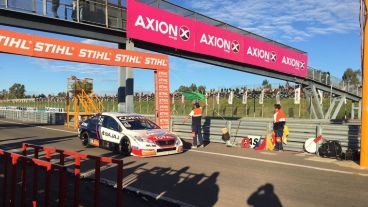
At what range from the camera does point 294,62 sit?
102 ft

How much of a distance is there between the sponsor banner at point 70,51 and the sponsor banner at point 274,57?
33.4 feet

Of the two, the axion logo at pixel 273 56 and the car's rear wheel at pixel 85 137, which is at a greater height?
the axion logo at pixel 273 56

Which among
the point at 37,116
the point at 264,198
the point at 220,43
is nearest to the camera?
the point at 264,198

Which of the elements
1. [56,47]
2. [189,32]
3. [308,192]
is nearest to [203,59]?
[189,32]

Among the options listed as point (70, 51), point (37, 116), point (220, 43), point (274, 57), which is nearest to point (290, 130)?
point (70, 51)

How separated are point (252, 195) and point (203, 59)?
1687cm

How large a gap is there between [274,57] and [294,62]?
2870 mm

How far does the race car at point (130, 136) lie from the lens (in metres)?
12.6

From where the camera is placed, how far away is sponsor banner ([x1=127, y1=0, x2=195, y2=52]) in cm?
1928

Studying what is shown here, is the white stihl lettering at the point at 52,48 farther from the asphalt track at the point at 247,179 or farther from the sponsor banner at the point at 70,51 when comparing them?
the asphalt track at the point at 247,179

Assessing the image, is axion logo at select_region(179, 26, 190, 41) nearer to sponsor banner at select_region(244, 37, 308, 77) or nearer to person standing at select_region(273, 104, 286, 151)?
sponsor banner at select_region(244, 37, 308, 77)

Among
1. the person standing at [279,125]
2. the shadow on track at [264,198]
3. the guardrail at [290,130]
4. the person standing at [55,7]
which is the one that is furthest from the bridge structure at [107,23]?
the shadow on track at [264,198]

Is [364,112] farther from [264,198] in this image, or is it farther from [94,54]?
[94,54]

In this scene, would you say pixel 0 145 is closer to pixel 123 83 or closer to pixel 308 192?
pixel 123 83
